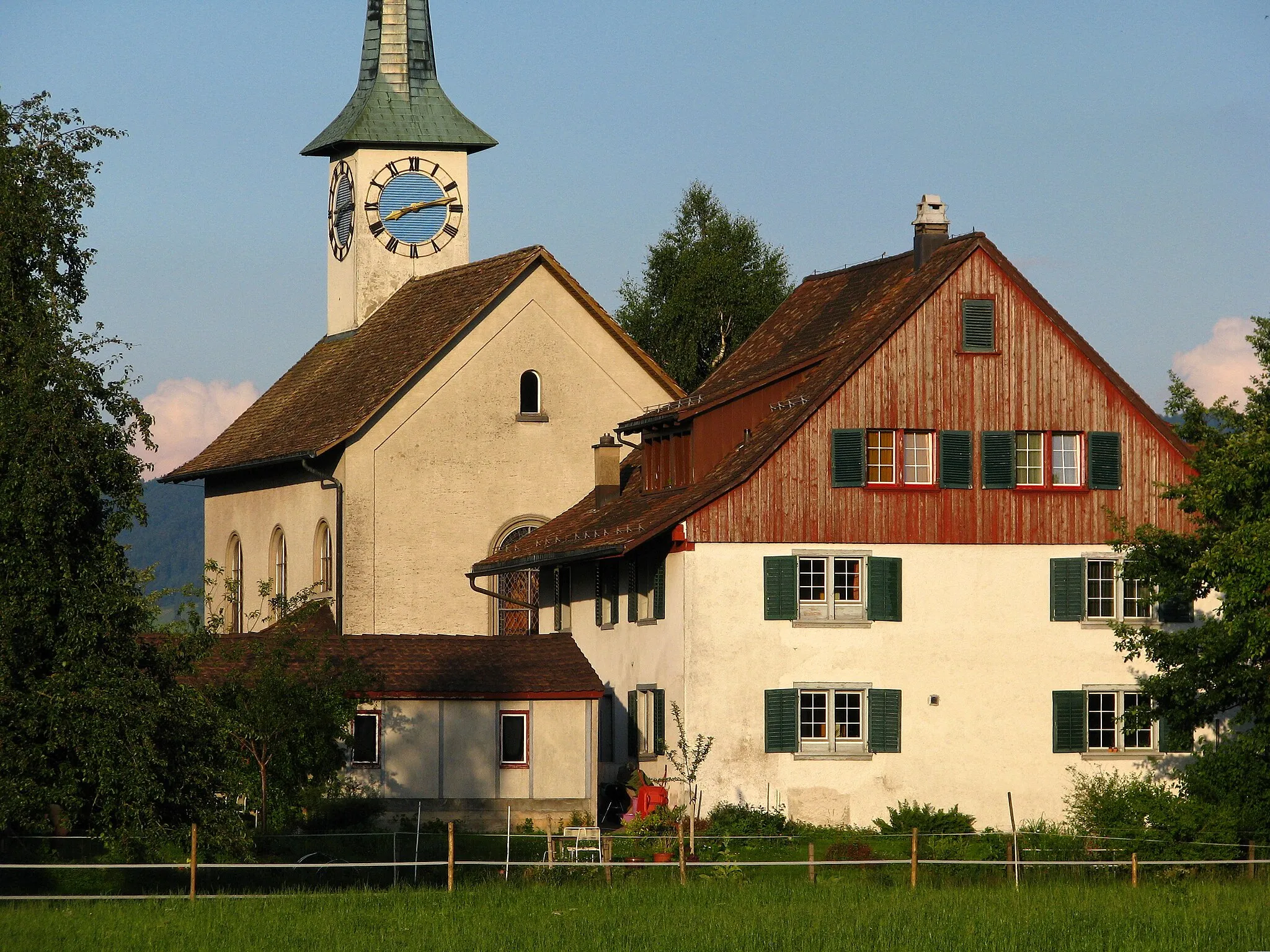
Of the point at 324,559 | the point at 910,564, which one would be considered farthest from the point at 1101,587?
the point at 324,559

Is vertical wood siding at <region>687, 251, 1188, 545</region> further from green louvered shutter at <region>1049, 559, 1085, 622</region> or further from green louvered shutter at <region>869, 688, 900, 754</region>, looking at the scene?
green louvered shutter at <region>869, 688, 900, 754</region>

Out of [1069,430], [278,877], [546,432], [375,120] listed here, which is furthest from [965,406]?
[375,120]

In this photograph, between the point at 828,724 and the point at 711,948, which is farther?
the point at 828,724

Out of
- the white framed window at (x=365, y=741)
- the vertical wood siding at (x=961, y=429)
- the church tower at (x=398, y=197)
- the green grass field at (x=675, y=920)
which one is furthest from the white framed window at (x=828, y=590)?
the church tower at (x=398, y=197)

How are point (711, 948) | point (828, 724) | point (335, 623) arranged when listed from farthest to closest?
point (335, 623) → point (828, 724) → point (711, 948)

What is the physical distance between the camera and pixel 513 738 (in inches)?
1624

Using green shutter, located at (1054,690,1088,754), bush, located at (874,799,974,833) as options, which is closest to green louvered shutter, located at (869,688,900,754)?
bush, located at (874,799,974,833)

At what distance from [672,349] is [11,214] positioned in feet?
155

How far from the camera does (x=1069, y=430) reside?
4206 centimetres

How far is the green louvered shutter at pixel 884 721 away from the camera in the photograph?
4022cm

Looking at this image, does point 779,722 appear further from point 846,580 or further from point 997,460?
point 997,460

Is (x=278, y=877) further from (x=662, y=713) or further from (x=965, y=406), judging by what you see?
(x=965, y=406)

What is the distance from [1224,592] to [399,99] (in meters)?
32.7

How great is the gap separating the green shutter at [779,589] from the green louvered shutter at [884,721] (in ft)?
7.03
